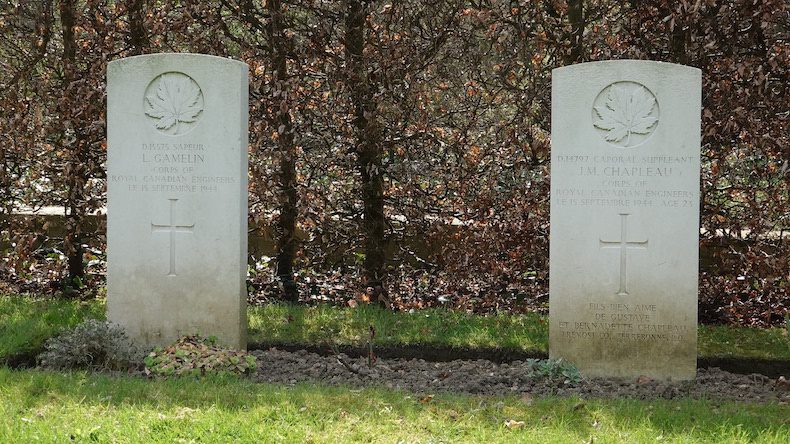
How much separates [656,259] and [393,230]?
10.0 ft

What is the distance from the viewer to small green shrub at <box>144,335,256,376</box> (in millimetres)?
5488

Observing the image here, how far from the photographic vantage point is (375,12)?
25.5 ft

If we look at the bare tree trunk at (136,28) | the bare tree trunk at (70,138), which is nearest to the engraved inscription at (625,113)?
the bare tree trunk at (136,28)

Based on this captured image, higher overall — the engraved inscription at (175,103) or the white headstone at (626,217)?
the engraved inscription at (175,103)

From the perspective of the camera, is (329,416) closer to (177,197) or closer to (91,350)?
(91,350)

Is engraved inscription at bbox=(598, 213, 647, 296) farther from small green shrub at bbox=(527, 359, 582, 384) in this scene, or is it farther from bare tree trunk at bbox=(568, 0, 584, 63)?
bare tree trunk at bbox=(568, 0, 584, 63)

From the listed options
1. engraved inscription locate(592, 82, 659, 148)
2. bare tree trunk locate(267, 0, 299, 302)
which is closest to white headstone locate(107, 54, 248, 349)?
bare tree trunk locate(267, 0, 299, 302)

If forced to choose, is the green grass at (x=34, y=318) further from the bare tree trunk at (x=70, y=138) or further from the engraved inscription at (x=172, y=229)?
the engraved inscription at (x=172, y=229)

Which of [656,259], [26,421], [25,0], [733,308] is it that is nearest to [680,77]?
[656,259]

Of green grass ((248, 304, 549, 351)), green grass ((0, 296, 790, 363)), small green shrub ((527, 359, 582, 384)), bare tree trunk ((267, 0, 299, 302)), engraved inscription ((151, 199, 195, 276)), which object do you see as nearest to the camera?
small green shrub ((527, 359, 582, 384))

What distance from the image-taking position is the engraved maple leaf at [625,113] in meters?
5.71

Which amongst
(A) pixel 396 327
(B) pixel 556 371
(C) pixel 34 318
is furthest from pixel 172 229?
(B) pixel 556 371

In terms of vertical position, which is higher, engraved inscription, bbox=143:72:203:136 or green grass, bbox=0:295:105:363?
engraved inscription, bbox=143:72:203:136

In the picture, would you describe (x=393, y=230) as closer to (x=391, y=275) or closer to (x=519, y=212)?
(x=391, y=275)
